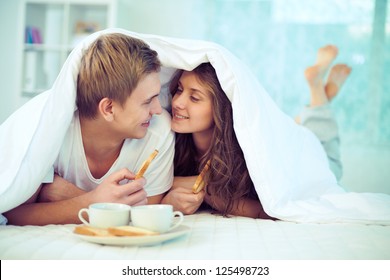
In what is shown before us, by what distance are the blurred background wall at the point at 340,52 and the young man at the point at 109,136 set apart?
2517mm

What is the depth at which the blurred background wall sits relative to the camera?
3947 mm

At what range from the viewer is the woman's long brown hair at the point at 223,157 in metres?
1.56

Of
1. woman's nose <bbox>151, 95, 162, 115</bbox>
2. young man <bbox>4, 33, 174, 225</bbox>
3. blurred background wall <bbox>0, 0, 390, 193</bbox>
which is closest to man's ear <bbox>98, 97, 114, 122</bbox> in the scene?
young man <bbox>4, 33, 174, 225</bbox>

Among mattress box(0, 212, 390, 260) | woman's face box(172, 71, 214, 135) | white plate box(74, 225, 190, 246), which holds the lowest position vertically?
mattress box(0, 212, 390, 260)

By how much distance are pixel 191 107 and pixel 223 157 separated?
20 cm

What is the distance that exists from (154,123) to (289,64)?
8.82ft

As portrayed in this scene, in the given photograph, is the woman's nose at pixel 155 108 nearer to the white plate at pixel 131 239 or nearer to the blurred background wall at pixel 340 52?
the white plate at pixel 131 239

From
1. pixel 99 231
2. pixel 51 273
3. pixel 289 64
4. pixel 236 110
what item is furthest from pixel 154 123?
pixel 289 64

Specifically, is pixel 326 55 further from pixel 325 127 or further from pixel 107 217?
pixel 107 217

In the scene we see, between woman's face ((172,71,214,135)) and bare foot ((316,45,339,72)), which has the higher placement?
bare foot ((316,45,339,72))

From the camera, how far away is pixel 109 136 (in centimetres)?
149

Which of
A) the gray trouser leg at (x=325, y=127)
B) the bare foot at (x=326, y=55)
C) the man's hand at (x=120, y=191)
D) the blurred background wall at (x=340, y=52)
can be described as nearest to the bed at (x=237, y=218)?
the man's hand at (x=120, y=191)

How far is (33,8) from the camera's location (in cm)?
399

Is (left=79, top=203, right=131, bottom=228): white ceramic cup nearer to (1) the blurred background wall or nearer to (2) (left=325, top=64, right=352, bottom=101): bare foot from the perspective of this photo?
(2) (left=325, top=64, right=352, bottom=101): bare foot
